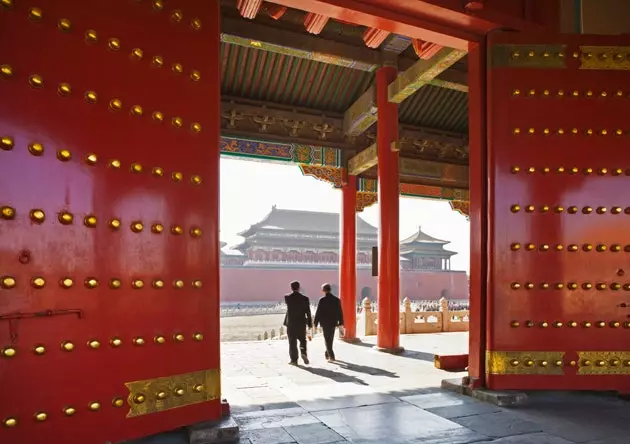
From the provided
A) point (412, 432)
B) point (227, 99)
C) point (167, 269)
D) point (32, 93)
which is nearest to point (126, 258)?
point (167, 269)

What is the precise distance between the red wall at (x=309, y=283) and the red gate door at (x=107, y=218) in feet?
78.1

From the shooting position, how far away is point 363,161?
1032 centimetres

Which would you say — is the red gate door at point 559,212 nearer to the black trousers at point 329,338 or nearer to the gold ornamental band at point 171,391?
the gold ornamental band at point 171,391

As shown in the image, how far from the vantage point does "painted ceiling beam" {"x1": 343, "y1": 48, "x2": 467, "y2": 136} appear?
670cm

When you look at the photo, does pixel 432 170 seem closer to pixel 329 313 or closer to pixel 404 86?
pixel 404 86

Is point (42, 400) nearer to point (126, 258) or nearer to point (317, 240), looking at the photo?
point (126, 258)

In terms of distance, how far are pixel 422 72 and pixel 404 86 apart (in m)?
0.62

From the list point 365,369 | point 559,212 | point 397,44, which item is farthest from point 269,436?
point 397,44

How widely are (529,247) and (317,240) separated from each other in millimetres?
26987

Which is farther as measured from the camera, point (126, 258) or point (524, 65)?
point (524, 65)

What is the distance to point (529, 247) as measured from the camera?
4.06 metres

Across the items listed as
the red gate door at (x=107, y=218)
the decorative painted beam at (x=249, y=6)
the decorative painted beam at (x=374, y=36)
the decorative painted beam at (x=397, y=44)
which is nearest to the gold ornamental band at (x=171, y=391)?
the red gate door at (x=107, y=218)

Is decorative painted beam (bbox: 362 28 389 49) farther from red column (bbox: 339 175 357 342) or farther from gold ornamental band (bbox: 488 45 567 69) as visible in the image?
red column (bbox: 339 175 357 342)

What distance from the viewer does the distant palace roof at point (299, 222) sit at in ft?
104
